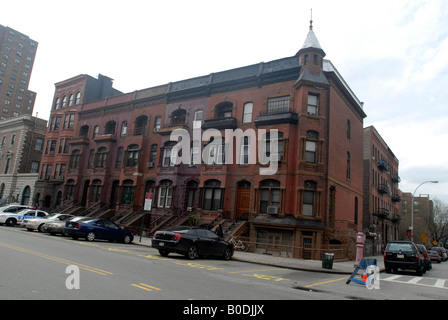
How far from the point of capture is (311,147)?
81.0 feet

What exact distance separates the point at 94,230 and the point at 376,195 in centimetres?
3453

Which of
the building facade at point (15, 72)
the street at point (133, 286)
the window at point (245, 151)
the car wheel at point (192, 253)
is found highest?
the building facade at point (15, 72)

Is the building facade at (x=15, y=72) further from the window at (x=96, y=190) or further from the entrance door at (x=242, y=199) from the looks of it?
the entrance door at (x=242, y=199)

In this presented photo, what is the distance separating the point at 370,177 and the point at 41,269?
3762 centimetres

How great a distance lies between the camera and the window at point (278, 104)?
2617cm

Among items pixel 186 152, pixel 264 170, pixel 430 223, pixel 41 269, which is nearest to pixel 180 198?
pixel 186 152

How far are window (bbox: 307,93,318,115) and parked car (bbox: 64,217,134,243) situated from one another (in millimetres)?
16203

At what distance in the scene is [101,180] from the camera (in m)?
37.0

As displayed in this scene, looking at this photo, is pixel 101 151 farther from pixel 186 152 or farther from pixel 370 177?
pixel 370 177

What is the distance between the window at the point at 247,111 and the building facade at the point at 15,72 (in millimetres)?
89786

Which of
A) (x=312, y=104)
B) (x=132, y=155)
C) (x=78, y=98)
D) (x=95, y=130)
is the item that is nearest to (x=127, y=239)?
(x=132, y=155)

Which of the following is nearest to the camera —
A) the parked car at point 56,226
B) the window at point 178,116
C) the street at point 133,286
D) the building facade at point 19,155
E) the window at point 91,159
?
the street at point 133,286

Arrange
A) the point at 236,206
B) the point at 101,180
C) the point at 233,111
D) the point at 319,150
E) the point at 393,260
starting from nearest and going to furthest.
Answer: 1. the point at 393,260
2. the point at 319,150
3. the point at 236,206
4. the point at 233,111
5. the point at 101,180

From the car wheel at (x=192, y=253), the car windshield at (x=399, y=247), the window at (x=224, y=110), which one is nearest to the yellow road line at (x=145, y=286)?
the car wheel at (x=192, y=253)
